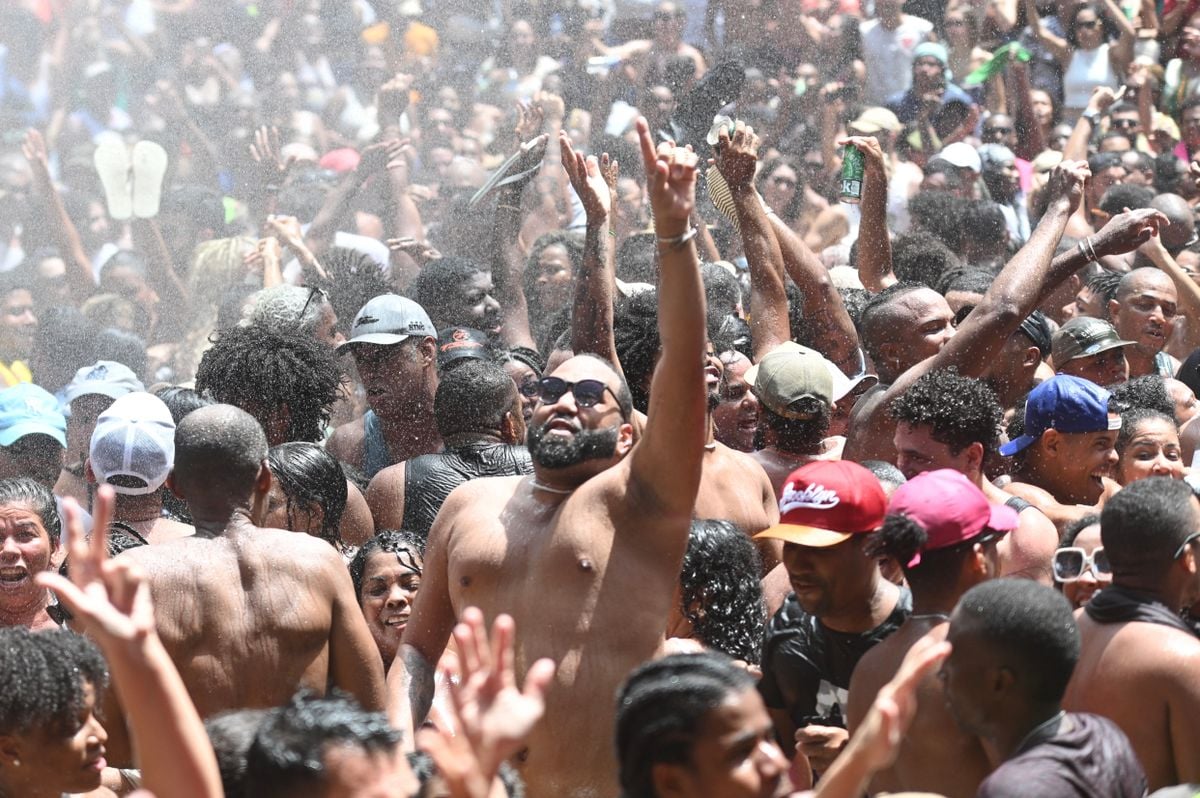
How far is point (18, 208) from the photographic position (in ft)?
36.0

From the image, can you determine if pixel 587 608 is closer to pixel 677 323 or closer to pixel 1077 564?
pixel 677 323

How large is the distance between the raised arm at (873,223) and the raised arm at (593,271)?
1537 millimetres

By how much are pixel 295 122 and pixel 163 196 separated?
1471 millimetres

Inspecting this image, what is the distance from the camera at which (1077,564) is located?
151 inches

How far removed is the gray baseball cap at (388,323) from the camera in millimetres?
5961

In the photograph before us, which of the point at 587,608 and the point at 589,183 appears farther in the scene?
the point at 589,183

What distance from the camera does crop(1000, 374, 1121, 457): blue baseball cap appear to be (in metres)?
4.95

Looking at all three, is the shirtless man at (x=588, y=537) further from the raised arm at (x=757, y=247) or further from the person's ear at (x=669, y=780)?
the raised arm at (x=757, y=247)

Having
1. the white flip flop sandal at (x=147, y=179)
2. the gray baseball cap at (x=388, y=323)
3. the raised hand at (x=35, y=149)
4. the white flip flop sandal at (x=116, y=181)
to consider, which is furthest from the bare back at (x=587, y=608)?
the white flip flop sandal at (x=116, y=181)

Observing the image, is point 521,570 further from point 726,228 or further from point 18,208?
point 18,208

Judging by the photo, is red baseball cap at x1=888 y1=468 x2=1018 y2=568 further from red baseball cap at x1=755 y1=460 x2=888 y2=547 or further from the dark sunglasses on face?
the dark sunglasses on face

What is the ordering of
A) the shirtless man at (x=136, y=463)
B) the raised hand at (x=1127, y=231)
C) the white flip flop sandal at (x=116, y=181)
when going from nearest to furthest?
the shirtless man at (x=136, y=463)
the raised hand at (x=1127, y=231)
the white flip flop sandal at (x=116, y=181)

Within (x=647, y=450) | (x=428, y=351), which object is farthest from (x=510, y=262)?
(x=647, y=450)

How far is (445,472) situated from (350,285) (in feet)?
9.65
